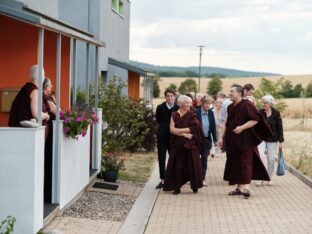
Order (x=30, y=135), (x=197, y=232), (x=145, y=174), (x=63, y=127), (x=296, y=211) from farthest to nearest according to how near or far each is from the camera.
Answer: (x=145, y=174), (x=296, y=211), (x=63, y=127), (x=197, y=232), (x=30, y=135)

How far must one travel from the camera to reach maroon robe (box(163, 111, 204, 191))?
14039mm

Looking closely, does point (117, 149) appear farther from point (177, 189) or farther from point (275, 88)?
point (275, 88)

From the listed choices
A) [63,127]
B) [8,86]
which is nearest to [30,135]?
[63,127]

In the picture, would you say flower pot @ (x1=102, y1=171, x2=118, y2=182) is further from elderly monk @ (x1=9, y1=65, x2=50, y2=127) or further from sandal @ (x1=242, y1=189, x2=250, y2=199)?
elderly monk @ (x1=9, y1=65, x2=50, y2=127)

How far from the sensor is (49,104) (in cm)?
1095

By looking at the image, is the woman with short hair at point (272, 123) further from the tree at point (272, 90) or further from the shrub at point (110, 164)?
the tree at point (272, 90)

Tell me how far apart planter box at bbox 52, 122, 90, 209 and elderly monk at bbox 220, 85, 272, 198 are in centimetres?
256

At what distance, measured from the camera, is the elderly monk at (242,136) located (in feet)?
44.8

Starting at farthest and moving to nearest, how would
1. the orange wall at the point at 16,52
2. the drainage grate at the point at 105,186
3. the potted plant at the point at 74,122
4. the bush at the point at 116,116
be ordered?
the bush at the point at 116,116 → the drainage grate at the point at 105,186 → the orange wall at the point at 16,52 → the potted plant at the point at 74,122

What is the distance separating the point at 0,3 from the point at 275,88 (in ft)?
76.8

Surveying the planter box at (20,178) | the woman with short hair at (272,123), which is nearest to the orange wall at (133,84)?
the woman with short hair at (272,123)

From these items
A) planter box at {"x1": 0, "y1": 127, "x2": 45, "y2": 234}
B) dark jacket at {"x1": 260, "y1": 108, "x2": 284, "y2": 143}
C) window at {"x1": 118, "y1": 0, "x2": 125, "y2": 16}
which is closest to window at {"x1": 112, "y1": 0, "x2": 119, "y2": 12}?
window at {"x1": 118, "y1": 0, "x2": 125, "y2": 16}

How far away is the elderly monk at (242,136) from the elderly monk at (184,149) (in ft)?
1.89

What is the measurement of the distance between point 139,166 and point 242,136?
5.46 meters
